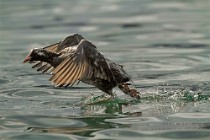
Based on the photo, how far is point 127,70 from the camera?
36.3 feet

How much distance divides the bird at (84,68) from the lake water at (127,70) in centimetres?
31

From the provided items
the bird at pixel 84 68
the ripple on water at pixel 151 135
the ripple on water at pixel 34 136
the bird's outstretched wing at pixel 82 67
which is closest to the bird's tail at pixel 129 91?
the bird at pixel 84 68

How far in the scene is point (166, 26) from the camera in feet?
53.4

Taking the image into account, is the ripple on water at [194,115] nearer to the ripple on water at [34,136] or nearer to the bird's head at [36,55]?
the ripple on water at [34,136]

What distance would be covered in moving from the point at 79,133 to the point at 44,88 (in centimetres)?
270

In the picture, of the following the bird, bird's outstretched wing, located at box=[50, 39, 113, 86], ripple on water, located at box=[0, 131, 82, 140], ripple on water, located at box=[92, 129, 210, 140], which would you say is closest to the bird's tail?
the bird

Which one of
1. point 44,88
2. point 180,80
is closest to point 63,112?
point 44,88

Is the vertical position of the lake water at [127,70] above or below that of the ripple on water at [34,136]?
above

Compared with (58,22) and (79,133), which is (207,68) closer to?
(79,133)

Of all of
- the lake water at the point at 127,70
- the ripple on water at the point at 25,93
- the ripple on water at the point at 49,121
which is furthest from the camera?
the ripple on water at the point at 25,93

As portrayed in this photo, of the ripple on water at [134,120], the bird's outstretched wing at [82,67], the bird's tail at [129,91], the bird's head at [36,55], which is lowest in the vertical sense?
the ripple on water at [134,120]

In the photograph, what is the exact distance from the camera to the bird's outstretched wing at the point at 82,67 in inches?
317

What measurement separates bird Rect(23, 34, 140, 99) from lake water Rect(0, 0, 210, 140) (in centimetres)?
31

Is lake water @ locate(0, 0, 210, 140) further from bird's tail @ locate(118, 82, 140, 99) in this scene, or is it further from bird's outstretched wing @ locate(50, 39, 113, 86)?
bird's outstretched wing @ locate(50, 39, 113, 86)
